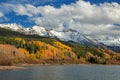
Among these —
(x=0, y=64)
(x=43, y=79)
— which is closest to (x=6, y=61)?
(x=0, y=64)

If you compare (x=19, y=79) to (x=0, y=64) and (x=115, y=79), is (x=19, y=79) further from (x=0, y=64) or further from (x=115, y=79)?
(x=0, y=64)

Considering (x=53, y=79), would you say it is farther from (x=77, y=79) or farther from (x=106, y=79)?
(x=106, y=79)

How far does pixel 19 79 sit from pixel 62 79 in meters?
14.7

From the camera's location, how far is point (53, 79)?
9662 centimetres

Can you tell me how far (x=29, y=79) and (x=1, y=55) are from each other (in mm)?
80630

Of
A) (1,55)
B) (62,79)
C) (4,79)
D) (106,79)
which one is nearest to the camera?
(4,79)

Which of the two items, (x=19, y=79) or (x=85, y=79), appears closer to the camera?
(x=19, y=79)

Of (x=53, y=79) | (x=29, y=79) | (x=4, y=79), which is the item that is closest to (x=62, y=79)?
(x=53, y=79)

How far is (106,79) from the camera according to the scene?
343ft

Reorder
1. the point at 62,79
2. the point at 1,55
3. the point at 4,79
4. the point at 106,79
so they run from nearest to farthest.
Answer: the point at 4,79 → the point at 62,79 → the point at 106,79 → the point at 1,55

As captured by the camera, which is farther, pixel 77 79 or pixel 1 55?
pixel 1 55

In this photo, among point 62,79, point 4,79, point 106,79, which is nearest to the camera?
point 4,79

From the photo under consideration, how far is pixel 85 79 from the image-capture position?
100938 mm

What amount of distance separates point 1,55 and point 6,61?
290 inches
